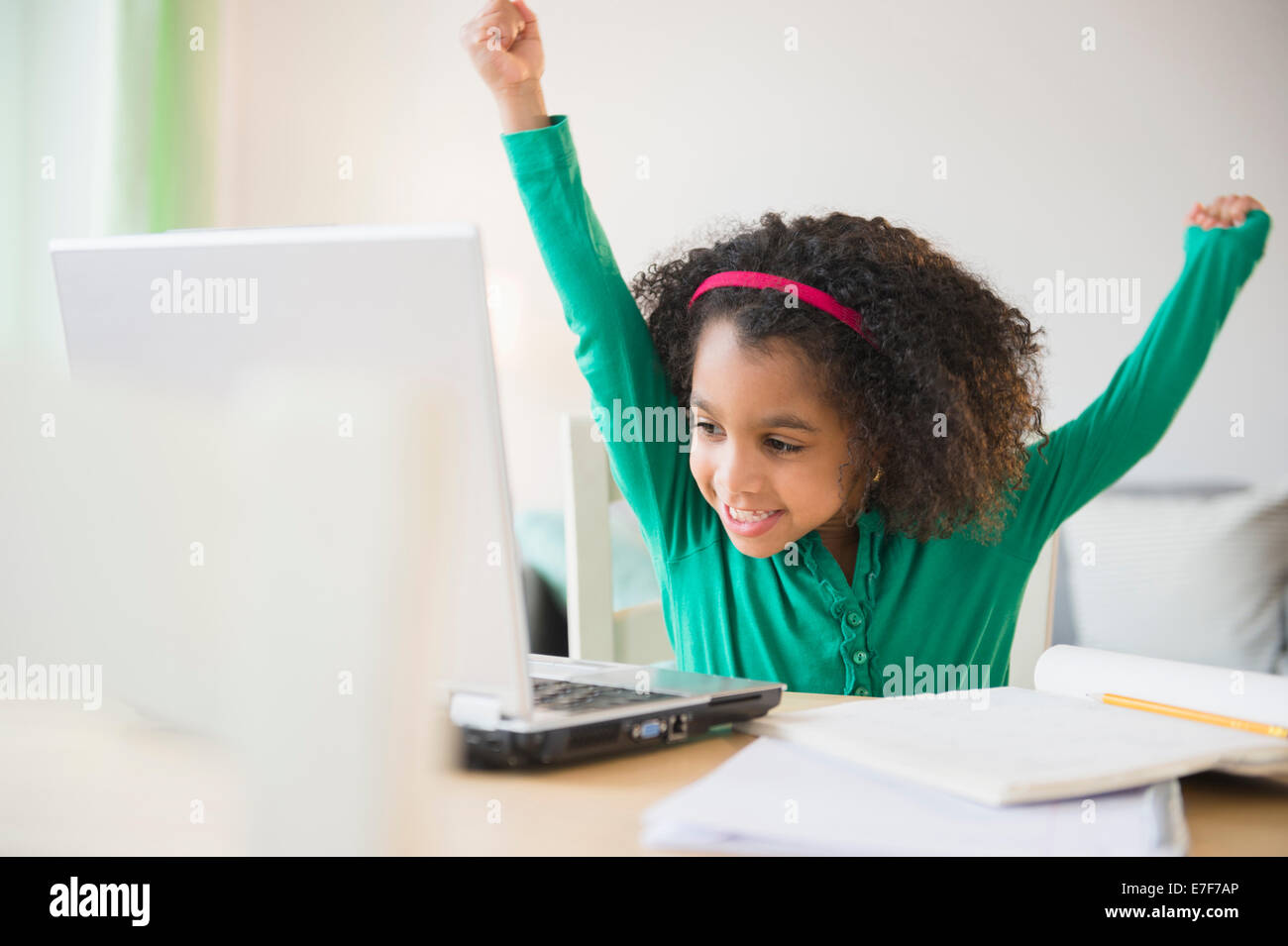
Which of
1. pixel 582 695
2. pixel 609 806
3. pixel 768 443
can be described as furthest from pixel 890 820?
pixel 768 443

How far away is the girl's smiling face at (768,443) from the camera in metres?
1.00

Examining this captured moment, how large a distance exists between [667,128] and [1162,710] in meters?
2.52

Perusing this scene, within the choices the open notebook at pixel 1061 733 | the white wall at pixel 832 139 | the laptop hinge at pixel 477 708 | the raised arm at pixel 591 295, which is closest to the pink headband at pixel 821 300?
the raised arm at pixel 591 295

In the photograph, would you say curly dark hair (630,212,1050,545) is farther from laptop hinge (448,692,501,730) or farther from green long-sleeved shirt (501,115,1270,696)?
laptop hinge (448,692,501,730)

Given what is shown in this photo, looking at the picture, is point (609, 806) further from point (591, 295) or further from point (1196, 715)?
point (591, 295)

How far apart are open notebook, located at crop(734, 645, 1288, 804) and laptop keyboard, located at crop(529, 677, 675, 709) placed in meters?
0.07

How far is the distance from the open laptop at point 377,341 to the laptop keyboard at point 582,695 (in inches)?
1.0

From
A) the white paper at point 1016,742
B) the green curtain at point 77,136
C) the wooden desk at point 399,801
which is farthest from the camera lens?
the green curtain at point 77,136

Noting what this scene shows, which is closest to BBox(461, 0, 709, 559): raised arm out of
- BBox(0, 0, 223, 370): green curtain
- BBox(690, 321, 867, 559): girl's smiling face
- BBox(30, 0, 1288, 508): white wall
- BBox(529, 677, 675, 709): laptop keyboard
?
BBox(690, 321, 867, 559): girl's smiling face

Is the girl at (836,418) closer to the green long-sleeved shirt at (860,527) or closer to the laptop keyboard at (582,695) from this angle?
the green long-sleeved shirt at (860,527)

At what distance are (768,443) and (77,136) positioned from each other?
78.9 inches

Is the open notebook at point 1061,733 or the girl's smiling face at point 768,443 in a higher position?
the girl's smiling face at point 768,443

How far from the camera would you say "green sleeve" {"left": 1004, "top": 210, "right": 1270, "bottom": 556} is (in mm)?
1119

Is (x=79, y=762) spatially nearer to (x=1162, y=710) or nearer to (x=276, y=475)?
(x=276, y=475)
